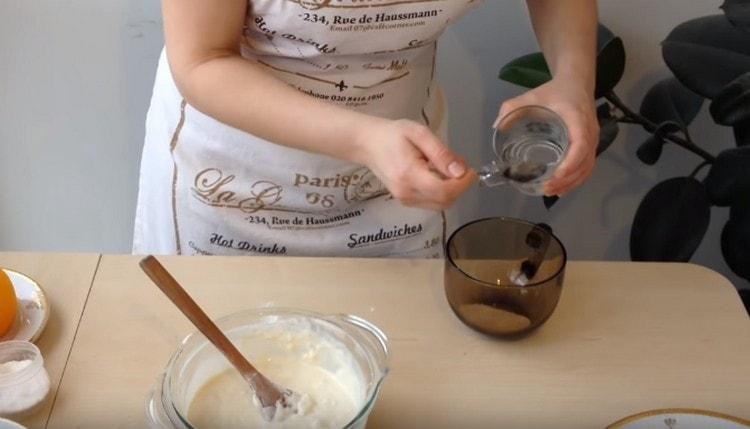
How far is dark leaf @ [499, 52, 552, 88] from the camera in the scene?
1.34 metres

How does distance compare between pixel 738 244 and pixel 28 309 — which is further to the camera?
pixel 738 244

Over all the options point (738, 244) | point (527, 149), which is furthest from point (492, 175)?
point (738, 244)

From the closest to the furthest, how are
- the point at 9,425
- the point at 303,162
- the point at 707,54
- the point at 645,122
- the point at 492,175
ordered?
the point at 9,425 < the point at 492,175 < the point at 303,162 < the point at 707,54 < the point at 645,122

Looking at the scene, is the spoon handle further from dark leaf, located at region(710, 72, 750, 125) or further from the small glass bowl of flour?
dark leaf, located at region(710, 72, 750, 125)

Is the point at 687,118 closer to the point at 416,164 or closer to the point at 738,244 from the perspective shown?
the point at 738,244

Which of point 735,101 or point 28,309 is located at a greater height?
point 28,309

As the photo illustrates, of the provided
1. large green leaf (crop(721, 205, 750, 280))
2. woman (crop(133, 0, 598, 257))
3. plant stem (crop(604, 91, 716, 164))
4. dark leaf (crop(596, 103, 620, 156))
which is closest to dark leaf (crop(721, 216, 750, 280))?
large green leaf (crop(721, 205, 750, 280))

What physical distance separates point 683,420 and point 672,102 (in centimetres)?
75

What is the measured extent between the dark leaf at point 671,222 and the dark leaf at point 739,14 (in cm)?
27

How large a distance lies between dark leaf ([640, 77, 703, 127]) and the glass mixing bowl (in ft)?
2.48

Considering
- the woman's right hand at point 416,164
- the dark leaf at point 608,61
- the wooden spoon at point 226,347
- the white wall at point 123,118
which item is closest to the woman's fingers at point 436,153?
the woman's right hand at point 416,164

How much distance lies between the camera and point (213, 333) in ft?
2.57

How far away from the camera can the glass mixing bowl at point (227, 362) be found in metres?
0.74

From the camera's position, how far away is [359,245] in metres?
1.13
